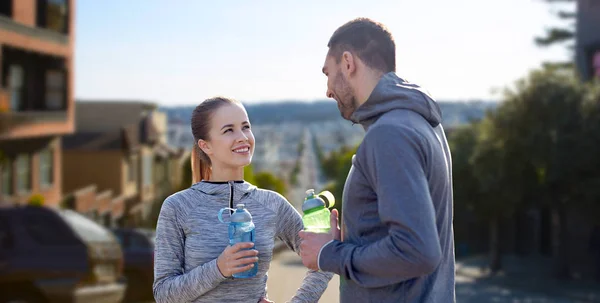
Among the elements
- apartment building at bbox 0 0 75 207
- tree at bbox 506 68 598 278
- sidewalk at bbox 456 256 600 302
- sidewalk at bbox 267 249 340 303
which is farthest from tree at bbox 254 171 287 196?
tree at bbox 506 68 598 278

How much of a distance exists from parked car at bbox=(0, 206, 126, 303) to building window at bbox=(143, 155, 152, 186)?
133 ft

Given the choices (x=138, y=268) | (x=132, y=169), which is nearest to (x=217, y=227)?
(x=138, y=268)

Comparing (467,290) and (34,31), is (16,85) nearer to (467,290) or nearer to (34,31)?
(34,31)

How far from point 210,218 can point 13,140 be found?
2894cm

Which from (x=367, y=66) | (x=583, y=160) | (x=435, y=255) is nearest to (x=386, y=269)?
(x=435, y=255)

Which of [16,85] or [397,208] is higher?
[16,85]

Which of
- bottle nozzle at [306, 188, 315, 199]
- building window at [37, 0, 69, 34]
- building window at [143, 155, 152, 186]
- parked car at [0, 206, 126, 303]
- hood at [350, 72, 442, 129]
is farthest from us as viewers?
building window at [143, 155, 152, 186]

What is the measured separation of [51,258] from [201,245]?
8751 mm

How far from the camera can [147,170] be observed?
176 ft

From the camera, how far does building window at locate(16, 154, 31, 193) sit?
1232 inches

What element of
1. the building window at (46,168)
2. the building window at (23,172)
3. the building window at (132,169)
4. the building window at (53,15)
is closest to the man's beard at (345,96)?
the building window at (23,172)

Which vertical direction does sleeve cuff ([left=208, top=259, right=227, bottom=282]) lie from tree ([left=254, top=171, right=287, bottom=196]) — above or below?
above

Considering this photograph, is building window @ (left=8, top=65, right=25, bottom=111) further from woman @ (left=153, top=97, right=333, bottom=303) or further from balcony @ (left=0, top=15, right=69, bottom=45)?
woman @ (left=153, top=97, right=333, bottom=303)

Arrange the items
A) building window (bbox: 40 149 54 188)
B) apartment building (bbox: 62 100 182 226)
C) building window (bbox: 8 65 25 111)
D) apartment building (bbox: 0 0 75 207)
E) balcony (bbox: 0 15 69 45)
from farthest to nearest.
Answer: apartment building (bbox: 62 100 182 226)
building window (bbox: 40 149 54 188)
building window (bbox: 8 65 25 111)
apartment building (bbox: 0 0 75 207)
balcony (bbox: 0 15 69 45)
